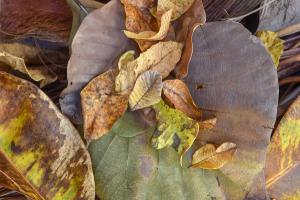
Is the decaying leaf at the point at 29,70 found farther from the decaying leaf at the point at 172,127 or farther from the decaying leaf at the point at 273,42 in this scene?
the decaying leaf at the point at 273,42

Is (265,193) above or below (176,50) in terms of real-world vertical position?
below

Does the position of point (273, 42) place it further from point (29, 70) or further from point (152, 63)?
point (29, 70)

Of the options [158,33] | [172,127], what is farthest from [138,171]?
[158,33]

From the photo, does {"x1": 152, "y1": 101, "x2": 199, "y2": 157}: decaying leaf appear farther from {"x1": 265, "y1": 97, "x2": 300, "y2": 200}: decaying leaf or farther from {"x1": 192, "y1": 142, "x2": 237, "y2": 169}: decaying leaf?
{"x1": 265, "y1": 97, "x2": 300, "y2": 200}: decaying leaf

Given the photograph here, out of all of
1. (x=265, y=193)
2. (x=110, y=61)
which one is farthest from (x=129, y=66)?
(x=265, y=193)

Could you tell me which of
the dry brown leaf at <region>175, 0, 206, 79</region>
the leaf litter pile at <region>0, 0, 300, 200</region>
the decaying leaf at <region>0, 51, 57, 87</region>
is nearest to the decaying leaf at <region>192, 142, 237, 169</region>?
the leaf litter pile at <region>0, 0, 300, 200</region>

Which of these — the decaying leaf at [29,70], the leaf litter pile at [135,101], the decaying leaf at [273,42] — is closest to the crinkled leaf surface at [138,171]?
the leaf litter pile at [135,101]

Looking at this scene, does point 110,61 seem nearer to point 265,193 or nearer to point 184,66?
point 184,66
